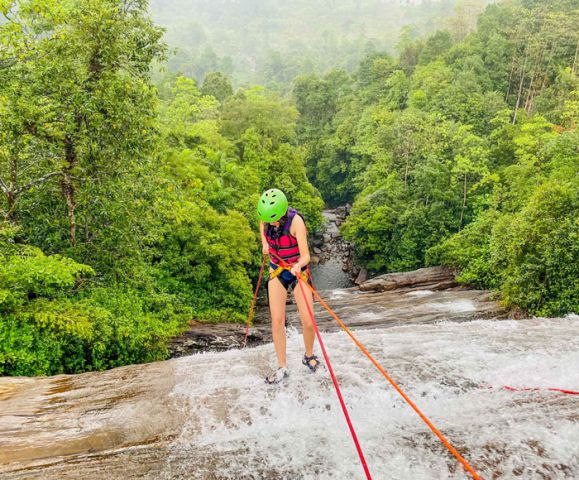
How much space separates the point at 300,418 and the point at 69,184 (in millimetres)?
8147

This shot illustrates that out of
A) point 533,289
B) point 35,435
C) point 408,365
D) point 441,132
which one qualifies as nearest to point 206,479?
point 35,435

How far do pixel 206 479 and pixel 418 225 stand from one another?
27244 mm

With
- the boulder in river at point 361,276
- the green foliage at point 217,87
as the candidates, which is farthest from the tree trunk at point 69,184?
the green foliage at point 217,87

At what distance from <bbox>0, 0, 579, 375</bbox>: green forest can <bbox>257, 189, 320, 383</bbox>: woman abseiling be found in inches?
173

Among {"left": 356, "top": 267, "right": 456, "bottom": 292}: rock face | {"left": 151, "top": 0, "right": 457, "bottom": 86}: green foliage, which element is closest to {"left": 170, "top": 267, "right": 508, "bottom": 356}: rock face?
{"left": 356, "top": 267, "right": 456, "bottom": 292}: rock face

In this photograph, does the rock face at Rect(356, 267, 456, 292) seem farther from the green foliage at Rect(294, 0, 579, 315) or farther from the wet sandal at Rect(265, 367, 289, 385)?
the wet sandal at Rect(265, 367, 289, 385)

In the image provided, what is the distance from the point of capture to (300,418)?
4652 millimetres

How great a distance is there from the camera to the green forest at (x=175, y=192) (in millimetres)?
8320

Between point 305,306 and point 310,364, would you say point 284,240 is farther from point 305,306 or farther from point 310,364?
point 310,364

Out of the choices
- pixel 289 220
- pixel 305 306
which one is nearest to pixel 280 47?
pixel 289 220

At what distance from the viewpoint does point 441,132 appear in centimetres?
3319

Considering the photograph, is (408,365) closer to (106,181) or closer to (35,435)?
(35,435)

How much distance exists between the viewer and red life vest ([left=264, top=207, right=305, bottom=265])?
4.73m

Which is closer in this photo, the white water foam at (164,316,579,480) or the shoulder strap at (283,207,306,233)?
the white water foam at (164,316,579,480)
